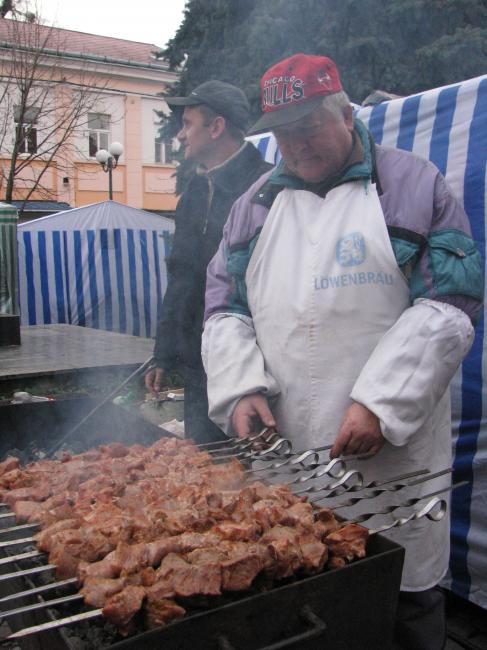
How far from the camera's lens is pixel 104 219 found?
38.7ft

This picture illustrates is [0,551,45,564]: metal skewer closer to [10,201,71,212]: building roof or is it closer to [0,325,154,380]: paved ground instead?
[0,325,154,380]: paved ground

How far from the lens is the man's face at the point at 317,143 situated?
7.10 ft

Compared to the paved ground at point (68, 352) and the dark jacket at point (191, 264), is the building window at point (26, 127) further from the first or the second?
the dark jacket at point (191, 264)

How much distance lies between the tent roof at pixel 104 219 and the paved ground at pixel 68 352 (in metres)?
3.98

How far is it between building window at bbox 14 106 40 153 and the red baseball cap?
14.8 metres

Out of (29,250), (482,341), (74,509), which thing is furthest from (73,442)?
(29,250)

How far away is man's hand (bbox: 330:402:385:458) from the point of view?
1.97 metres

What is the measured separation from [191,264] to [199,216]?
280mm

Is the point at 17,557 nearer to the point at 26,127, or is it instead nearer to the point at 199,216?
the point at 199,216

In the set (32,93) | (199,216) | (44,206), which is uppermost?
(32,93)

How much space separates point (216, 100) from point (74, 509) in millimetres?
2394

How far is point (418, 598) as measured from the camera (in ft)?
7.36

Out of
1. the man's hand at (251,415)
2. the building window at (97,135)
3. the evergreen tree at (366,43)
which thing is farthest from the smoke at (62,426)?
the building window at (97,135)

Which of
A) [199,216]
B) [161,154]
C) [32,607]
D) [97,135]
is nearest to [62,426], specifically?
[199,216]
